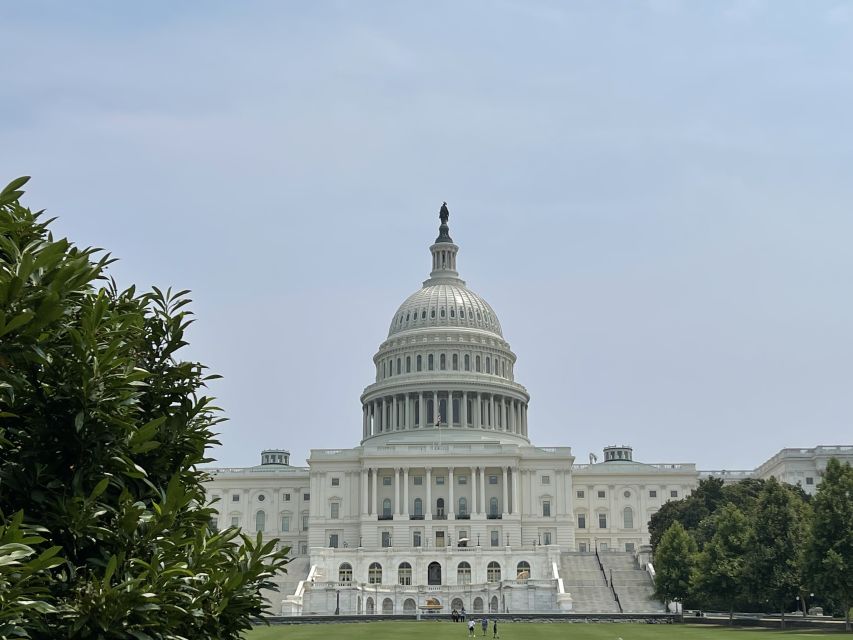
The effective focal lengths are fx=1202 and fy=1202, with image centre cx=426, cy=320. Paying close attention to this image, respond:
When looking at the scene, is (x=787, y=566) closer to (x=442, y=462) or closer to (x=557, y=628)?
(x=557, y=628)

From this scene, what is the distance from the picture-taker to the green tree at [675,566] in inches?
3878

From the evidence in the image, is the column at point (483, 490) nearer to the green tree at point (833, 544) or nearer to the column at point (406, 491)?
the column at point (406, 491)

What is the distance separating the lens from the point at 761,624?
83438 mm

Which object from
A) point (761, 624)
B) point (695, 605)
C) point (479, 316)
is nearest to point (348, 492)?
point (479, 316)

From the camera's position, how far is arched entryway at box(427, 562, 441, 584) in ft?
433

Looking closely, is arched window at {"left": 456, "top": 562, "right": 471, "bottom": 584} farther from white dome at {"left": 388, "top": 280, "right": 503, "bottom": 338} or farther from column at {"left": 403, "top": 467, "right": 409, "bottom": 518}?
white dome at {"left": 388, "top": 280, "right": 503, "bottom": 338}

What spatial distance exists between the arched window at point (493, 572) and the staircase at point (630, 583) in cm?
1145

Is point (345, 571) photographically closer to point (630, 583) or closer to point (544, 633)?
point (630, 583)

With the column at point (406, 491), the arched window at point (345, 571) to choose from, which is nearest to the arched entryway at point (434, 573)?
the arched window at point (345, 571)

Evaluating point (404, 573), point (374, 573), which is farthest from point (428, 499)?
point (374, 573)

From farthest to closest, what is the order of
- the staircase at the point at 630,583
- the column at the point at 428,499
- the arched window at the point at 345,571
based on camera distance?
the column at the point at 428,499
the arched window at the point at 345,571
the staircase at the point at 630,583

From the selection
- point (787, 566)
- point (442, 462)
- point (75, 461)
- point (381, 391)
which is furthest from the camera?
point (381, 391)

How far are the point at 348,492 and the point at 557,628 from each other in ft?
239

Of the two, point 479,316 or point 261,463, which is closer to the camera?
point 479,316
